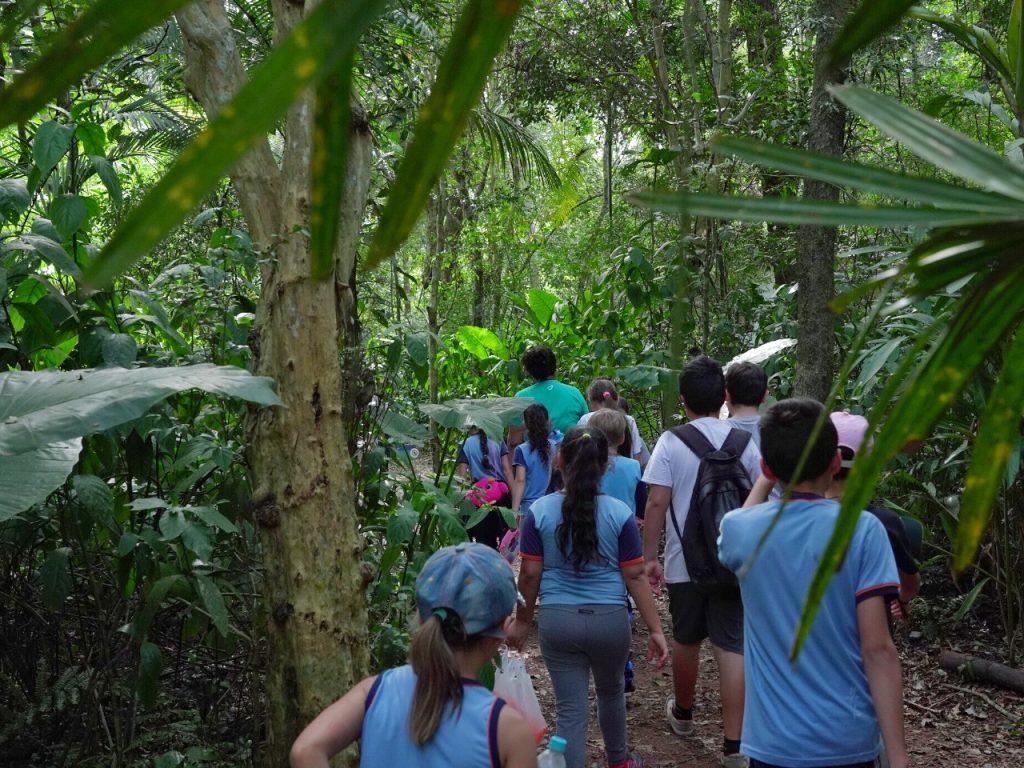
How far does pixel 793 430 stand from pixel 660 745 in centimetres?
302

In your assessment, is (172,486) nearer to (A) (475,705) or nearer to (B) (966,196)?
(A) (475,705)

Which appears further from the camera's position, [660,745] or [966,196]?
[660,745]

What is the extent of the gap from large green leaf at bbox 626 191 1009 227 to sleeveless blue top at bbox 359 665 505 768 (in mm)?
1773

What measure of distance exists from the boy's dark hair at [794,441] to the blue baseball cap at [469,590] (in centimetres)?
76

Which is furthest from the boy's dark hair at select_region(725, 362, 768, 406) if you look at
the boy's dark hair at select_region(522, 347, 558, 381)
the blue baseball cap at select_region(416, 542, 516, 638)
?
the blue baseball cap at select_region(416, 542, 516, 638)

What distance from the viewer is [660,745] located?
202 inches

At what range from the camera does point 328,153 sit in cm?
34

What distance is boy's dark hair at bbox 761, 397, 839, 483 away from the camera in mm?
2549

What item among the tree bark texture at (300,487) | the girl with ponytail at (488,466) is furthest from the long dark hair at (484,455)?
the tree bark texture at (300,487)

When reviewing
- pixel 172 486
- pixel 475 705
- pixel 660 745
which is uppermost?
pixel 172 486

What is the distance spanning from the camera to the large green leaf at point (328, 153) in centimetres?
34

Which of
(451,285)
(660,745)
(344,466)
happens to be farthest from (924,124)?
(451,285)

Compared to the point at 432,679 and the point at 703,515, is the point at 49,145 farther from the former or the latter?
the point at 703,515

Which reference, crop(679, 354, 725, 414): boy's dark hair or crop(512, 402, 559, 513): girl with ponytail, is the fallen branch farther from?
crop(512, 402, 559, 513): girl with ponytail
